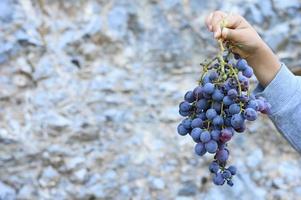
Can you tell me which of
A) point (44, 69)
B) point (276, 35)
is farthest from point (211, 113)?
point (276, 35)

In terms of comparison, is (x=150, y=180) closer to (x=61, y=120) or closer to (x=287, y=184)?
(x=61, y=120)

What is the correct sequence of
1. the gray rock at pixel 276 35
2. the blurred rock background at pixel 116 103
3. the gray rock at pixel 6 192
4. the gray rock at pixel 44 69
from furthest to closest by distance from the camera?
the gray rock at pixel 276 35 < the gray rock at pixel 44 69 < the blurred rock background at pixel 116 103 < the gray rock at pixel 6 192

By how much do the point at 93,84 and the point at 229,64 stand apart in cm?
151

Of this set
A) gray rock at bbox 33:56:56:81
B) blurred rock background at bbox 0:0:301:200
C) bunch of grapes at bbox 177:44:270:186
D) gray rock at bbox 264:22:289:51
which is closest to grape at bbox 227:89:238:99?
bunch of grapes at bbox 177:44:270:186

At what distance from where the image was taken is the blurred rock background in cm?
216

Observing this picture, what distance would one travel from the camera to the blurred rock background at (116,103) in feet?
7.09

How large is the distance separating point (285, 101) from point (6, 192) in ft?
4.33

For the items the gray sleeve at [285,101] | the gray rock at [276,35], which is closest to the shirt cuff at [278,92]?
the gray sleeve at [285,101]

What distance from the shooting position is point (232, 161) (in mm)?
2334

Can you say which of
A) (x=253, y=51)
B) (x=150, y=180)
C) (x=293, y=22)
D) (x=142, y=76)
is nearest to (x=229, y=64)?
(x=253, y=51)

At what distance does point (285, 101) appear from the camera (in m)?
1.13

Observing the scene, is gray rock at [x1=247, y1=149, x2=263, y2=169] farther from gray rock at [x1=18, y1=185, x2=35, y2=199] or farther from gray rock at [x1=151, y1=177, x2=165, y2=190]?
gray rock at [x1=18, y1=185, x2=35, y2=199]

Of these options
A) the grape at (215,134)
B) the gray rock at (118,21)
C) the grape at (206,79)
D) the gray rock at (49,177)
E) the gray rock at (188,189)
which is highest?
the grape at (206,79)

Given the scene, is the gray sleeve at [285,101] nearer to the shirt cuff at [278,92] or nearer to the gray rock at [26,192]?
the shirt cuff at [278,92]
